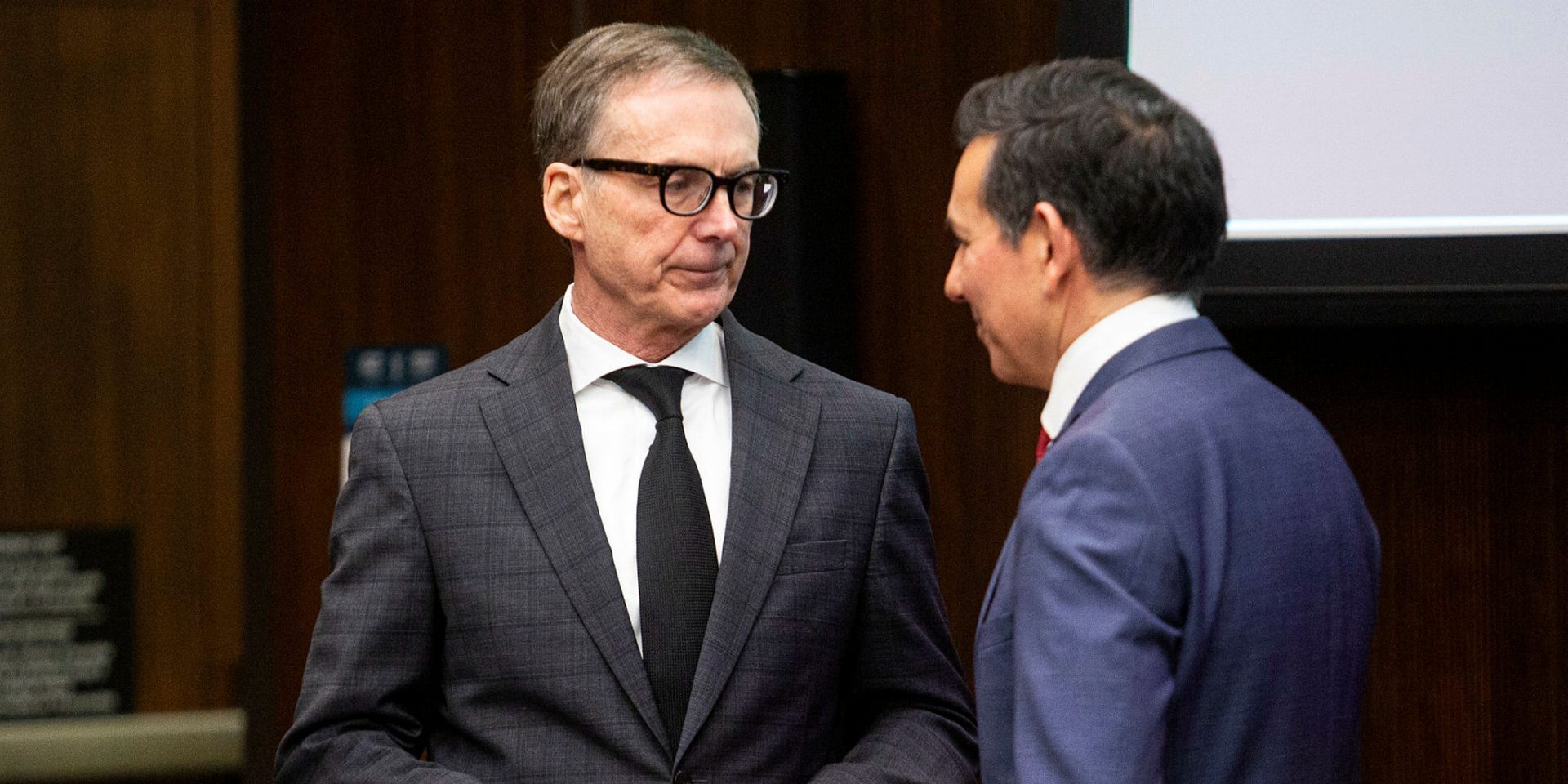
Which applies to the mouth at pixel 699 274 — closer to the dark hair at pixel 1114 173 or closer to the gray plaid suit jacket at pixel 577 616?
the gray plaid suit jacket at pixel 577 616

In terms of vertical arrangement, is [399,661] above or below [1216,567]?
below

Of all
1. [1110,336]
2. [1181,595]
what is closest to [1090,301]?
[1110,336]

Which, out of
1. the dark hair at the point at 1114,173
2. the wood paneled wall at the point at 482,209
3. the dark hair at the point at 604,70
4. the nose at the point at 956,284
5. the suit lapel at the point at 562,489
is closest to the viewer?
the dark hair at the point at 1114,173

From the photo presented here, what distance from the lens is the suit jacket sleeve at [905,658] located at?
1.72 metres

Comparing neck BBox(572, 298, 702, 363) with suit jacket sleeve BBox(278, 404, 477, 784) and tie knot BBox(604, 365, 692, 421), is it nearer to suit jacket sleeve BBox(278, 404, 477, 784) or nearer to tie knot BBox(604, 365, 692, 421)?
tie knot BBox(604, 365, 692, 421)

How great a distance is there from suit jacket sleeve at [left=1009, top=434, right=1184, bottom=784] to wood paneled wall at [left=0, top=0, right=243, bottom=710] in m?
3.81

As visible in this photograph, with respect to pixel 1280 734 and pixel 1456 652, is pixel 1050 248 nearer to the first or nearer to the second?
pixel 1280 734

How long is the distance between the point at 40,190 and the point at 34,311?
0.36 metres

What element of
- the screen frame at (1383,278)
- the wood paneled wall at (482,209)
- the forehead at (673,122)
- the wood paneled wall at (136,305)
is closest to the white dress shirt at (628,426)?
the forehead at (673,122)

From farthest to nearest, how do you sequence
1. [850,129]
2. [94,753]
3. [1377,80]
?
[94,753]
[850,129]
[1377,80]

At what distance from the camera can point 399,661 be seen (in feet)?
5.43

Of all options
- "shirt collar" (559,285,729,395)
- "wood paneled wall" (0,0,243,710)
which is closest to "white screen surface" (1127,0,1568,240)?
"shirt collar" (559,285,729,395)

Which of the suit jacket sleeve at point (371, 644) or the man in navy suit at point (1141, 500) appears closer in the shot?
the man in navy suit at point (1141, 500)

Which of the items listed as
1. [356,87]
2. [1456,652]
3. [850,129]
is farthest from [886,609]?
[356,87]
